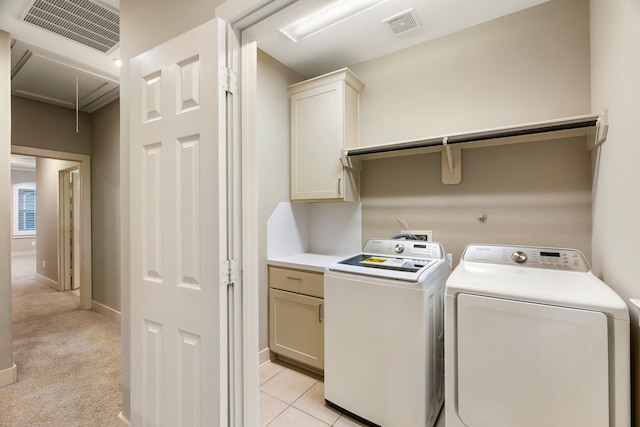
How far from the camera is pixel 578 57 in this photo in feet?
6.03

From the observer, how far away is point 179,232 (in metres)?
1.27

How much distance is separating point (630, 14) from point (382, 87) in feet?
5.39

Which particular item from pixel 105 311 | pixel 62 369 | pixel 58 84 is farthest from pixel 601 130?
pixel 105 311

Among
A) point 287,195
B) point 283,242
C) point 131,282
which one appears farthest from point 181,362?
point 287,195

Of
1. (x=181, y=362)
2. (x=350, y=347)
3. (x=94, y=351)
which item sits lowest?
(x=94, y=351)

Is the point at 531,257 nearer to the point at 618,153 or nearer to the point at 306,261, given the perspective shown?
the point at 618,153

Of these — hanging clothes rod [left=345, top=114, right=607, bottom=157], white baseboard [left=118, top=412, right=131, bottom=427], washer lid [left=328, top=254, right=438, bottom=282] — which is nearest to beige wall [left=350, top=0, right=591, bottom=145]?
hanging clothes rod [left=345, top=114, right=607, bottom=157]

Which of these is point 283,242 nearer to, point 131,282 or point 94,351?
point 131,282

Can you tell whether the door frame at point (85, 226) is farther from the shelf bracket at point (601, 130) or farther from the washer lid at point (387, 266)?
the shelf bracket at point (601, 130)

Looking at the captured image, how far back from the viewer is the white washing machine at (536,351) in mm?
1061

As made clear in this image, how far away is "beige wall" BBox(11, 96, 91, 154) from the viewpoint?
3.26 metres

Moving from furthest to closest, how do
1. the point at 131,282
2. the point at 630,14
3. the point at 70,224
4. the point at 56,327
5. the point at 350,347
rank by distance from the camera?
the point at 70,224, the point at 56,327, the point at 350,347, the point at 131,282, the point at 630,14

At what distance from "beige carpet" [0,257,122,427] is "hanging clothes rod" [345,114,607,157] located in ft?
8.36

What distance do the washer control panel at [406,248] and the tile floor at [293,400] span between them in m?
1.00
